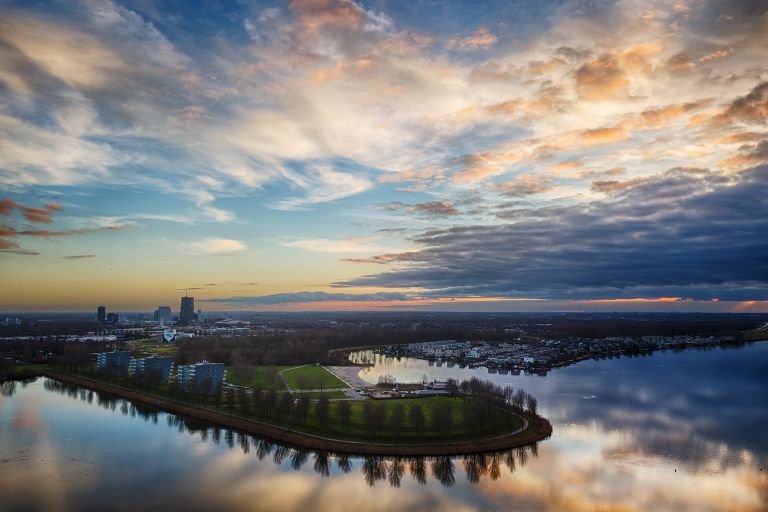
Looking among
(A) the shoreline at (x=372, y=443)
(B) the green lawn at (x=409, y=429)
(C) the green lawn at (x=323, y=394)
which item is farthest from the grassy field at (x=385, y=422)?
(C) the green lawn at (x=323, y=394)

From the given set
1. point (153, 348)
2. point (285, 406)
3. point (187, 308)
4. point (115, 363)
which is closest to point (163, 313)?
point (187, 308)

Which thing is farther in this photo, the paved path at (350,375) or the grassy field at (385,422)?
the paved path at (350,375)

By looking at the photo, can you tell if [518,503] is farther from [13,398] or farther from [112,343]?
[112,343]

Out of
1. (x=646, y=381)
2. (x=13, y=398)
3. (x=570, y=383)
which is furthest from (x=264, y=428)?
(x=646, y=381)

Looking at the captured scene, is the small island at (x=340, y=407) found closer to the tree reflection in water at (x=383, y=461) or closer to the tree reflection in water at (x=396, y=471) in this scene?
the tree reflection in water at (x=383, y=461)

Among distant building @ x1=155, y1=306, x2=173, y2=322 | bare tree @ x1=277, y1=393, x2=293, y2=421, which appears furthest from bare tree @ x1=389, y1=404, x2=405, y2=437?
distant building @ x1=155, y1=306, x2=173, y2=322

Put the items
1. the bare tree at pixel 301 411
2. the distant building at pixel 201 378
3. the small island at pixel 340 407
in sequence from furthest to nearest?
the distant building at pixel 201 378, the bare tree at pixel 301 411, the small island at pixel 340 407

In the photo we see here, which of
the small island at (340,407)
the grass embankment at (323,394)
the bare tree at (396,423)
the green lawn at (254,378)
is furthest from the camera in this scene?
the green lawn at (254,378)
